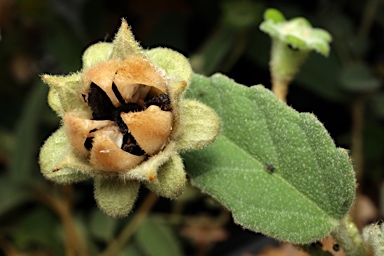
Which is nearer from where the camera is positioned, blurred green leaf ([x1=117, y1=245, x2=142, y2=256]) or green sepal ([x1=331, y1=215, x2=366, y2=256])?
green sepal ([x1=331, y1=215, x2=366, y2=256])

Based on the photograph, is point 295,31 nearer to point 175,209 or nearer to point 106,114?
point 106,114

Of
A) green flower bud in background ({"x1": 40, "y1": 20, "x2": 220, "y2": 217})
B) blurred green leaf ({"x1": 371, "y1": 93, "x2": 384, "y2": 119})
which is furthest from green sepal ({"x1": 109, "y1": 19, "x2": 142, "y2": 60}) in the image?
blurred green leaf ({"x1": 371, "y1": 93, "x2": 384, "y2": 119})

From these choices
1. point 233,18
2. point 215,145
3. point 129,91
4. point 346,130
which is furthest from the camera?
point 346,130

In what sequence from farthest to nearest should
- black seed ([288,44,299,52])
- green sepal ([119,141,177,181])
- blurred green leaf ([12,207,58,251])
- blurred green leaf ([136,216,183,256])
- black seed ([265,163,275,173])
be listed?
blurred green leaf ([12,207,58,251])
blurred green leaf ([136,216,183,256])
black seed ([288,44,299,52])
black seed ([265,163,275,173])
green sepal ([119,141,177,181])

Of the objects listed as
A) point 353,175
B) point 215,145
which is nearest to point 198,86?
point 215,145

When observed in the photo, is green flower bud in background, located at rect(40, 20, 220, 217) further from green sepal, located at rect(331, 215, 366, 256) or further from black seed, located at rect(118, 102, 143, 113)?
green sepal, located at rect(331, 215, 366, 256)

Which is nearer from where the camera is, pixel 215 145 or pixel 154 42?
pixel 215 145

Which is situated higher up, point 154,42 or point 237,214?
point 237,214

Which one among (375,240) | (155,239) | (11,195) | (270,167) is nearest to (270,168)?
(270,167)

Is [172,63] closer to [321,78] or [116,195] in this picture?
[116,195]
